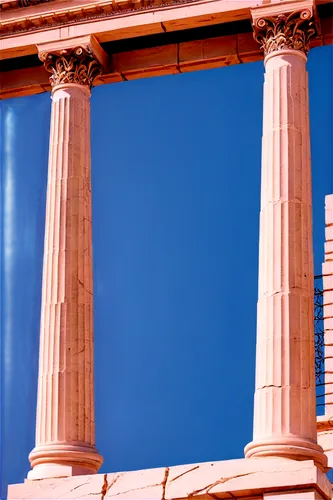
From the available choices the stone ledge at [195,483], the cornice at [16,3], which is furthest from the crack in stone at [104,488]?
the cornice at [16,3]

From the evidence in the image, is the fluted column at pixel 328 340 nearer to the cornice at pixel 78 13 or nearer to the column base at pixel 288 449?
the column base at pixel 288 449

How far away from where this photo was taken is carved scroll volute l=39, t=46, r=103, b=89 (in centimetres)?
6738

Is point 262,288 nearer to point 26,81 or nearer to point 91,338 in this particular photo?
point 91,338

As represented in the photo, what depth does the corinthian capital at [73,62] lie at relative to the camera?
67.4 m

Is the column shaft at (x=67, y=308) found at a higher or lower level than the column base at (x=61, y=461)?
higher

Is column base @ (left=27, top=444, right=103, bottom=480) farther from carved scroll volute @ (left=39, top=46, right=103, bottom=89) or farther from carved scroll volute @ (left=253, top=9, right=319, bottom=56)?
carved scroll volute @ (left=253, top=9, right=319, bottom=56)

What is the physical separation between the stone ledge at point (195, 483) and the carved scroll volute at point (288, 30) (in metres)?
20.2

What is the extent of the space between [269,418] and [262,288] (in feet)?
20.2

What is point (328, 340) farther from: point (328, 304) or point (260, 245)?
point (260, 245)

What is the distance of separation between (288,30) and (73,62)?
11344 millimetres

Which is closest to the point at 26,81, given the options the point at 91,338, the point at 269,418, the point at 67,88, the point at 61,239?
the point at 67,88

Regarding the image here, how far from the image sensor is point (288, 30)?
63.4 m

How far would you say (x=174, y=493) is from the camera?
182ft

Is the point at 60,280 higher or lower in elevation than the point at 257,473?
higher
